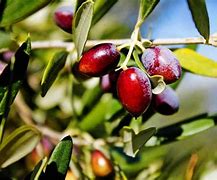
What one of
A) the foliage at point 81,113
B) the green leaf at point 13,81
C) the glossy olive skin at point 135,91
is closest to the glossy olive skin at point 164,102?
the foliage at point 81,113

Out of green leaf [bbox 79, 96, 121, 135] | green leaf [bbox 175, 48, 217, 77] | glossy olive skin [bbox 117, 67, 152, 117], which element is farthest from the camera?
green leaf [bbox 79, 96, 121, 135]

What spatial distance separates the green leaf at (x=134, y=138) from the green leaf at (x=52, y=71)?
193mm

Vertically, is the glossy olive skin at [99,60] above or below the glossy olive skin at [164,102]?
above

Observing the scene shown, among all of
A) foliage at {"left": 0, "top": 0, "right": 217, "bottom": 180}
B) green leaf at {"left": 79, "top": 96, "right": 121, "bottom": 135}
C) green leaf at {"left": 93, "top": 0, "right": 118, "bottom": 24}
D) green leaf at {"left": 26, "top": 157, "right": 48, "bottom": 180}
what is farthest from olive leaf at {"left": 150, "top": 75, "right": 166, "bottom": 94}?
green leaf at {"left": 79, "top": 96, "right": 121, "bottom": 135}

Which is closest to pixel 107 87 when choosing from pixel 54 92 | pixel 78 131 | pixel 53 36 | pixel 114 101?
pixel 114 101

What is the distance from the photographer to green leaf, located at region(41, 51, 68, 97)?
1.06m

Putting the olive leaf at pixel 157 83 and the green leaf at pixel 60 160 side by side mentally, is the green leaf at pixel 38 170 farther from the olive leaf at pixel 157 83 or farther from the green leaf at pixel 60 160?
the olive leaf at pixel 157 83

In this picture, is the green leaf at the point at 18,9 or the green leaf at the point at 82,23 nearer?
the green leaf at the point at 82,23

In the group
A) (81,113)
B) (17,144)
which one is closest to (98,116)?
(81,113)

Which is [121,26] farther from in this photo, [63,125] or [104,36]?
[63,125]

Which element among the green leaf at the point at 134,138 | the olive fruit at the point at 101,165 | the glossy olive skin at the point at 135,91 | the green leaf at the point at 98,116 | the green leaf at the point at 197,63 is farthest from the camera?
the green leaf at the point at 98,116

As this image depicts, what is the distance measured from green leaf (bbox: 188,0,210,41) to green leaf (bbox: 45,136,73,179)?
1.11ft

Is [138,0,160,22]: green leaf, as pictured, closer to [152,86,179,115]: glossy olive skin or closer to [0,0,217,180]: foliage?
[0,0,217,180]: foliage

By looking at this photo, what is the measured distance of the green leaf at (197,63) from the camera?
4.04ft
